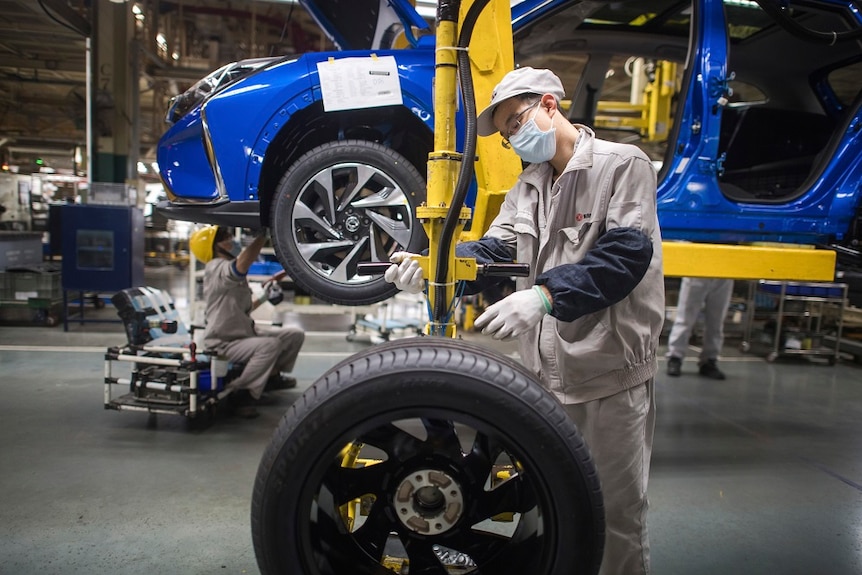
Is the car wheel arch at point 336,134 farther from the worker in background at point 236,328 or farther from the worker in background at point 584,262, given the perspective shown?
the worker in background at point 236,328

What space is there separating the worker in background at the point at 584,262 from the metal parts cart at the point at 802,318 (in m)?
5.63

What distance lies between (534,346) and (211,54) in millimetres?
8847

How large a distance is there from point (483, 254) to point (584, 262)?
41cm

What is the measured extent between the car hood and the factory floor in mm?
2390

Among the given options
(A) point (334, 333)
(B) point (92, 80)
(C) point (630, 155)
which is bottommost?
(A) point (334, 333)

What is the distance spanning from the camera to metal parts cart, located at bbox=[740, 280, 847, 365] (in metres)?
6.16

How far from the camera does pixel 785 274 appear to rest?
2.48m

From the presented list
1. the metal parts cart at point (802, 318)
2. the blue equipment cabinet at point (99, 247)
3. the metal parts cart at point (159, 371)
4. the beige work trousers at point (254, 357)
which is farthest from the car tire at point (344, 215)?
the metal parts cart at point (802, 318)

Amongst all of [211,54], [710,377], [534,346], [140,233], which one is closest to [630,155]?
[534,346]

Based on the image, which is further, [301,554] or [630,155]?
[630,155]

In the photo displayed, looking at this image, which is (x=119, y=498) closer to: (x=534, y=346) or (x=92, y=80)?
(x=534, y=346)

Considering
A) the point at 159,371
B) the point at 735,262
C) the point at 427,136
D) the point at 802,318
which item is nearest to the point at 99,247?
the point at 159,371

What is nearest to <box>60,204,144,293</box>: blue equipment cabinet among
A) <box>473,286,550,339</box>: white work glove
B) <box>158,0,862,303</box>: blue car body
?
<box>158,0,862,303</box>: blue car body

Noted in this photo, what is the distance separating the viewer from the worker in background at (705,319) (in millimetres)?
5242
